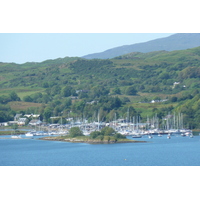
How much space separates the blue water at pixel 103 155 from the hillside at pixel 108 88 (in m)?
22.0

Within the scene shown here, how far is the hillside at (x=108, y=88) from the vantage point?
233ft

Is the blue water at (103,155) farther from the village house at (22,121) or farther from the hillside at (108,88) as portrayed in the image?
the village house at (22,121)

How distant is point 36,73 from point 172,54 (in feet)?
115

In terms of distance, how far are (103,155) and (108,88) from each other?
61.7m

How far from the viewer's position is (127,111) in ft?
220

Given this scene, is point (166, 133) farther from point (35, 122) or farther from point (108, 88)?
point (108, 88)

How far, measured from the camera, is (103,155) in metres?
34.6

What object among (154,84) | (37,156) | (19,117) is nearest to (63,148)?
(37,156)

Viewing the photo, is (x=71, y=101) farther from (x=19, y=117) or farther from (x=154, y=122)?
(x=154, y=122)

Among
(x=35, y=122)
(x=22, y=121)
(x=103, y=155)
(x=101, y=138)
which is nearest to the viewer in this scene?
(x=103, y=155)

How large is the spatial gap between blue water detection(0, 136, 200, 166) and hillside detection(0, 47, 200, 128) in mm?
21980

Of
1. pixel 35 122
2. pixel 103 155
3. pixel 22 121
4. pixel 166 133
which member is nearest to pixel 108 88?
pixel 22 121

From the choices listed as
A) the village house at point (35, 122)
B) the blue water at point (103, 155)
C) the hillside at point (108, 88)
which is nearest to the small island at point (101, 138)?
the blue water at point (103, 155)

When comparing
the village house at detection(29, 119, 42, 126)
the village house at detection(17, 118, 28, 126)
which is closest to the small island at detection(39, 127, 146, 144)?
the village house at detection(29, 119, 42, 126)
